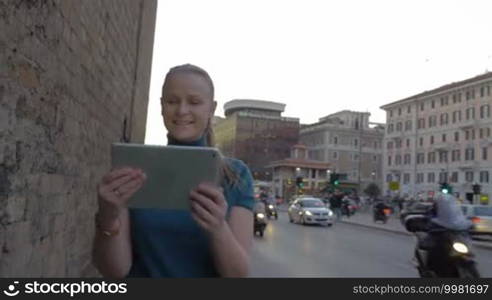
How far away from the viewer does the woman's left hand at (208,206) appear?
1604 millimetres

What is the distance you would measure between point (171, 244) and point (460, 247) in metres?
5.80

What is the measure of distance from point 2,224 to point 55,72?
4.30 feet

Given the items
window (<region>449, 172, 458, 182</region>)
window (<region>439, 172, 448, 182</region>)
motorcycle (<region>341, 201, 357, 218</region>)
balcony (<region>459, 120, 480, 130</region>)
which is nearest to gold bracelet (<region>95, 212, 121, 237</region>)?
motorcycle (<region>341, 201, 357, 218</region>)

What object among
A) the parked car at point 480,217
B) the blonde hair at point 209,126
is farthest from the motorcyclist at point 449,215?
the parked car at point 480,217

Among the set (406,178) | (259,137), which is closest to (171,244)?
(406,178)

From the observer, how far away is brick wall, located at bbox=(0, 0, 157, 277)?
281cm

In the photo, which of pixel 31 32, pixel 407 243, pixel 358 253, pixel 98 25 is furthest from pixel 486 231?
pixel 31 32

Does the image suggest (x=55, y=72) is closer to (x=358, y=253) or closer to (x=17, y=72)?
(x=17, y=72)

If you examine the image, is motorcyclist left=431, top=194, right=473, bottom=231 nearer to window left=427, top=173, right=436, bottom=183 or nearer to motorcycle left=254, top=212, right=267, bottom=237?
motorcycle left=254, top=212, right=267, bottom=237

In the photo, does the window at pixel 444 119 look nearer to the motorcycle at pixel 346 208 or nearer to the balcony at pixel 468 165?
the balcony at pixel 468 165

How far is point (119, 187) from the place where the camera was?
5.28ft

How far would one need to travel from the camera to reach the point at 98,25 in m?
5.27

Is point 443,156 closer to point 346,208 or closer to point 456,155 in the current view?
point 456,155

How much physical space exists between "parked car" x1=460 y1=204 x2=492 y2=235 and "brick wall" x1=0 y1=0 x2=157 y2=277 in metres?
16.4
